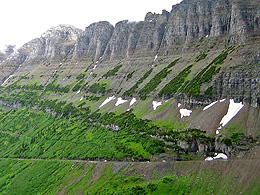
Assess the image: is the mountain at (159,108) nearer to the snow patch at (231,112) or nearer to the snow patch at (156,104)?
the snow patch at (231,112)

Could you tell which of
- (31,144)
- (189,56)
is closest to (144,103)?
(189,56)

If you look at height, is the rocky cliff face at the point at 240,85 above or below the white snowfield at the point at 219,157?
above

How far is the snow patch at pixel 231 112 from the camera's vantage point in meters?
62.6

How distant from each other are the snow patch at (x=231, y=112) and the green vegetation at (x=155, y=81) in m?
49.3

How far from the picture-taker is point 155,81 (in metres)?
117

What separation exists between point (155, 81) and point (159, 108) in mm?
27727

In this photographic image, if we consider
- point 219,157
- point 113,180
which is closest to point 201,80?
point 219,157

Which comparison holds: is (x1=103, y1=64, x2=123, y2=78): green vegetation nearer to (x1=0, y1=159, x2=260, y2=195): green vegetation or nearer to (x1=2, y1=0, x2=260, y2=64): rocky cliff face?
(x1=2, y1=0, x2=260, y2=64): rocky cliff face

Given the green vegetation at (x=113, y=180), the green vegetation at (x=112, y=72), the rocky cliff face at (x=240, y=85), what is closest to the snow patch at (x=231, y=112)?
the rocky cliff face at (x=240, y=85)

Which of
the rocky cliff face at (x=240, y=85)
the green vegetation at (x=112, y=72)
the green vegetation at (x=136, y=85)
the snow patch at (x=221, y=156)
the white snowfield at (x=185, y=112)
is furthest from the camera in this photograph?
the green vegetation at (x=112, y=72)

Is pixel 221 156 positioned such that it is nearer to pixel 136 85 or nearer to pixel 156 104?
pixel 156 104

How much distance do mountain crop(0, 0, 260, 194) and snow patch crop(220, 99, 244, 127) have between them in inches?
12.3

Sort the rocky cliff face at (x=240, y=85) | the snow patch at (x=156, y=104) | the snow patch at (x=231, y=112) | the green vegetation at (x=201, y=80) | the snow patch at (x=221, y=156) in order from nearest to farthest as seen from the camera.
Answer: the snow patch at (x=221, y=156), the snow patch at (x=231, y=112), the rocky cliff face at (x=240, y=85), the green vegetation at (x=201, y=80), the snow patch at (x=156, y=104)

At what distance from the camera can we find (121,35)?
184750 millimetres
